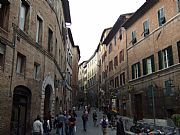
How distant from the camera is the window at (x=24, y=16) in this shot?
14.7 m

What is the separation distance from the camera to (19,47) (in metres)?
13.9

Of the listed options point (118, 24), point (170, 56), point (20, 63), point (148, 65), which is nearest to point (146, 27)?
point (148, 65)

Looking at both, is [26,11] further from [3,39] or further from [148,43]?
[148,43]

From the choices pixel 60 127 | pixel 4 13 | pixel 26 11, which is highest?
pixel 26 11

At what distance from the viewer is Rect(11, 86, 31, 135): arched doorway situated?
13.6 m

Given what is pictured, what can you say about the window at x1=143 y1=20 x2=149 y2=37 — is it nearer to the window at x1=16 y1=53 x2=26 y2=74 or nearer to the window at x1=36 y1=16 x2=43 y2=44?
the window at x1=36 y1=16 x2=43 y2=44

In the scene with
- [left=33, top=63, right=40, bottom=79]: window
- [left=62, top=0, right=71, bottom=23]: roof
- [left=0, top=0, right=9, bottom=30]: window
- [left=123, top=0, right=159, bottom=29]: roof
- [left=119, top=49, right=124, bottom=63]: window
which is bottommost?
[left=33, top=63, right=40, bottom=79]: window

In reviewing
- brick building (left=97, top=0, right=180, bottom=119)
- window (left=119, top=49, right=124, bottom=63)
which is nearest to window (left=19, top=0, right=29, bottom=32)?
brick building (left=97, top=0, right=180, bottom=119)

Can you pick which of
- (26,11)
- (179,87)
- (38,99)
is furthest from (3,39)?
(179,87)

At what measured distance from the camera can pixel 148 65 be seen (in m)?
23.9

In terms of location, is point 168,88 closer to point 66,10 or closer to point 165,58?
point 165,58

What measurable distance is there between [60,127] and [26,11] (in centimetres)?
783

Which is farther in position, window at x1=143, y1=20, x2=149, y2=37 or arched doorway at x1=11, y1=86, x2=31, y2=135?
window at x1=143, y1=20, x2=149, y2=37

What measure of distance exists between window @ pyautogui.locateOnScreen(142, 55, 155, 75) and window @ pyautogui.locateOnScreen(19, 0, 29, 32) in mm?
12279
